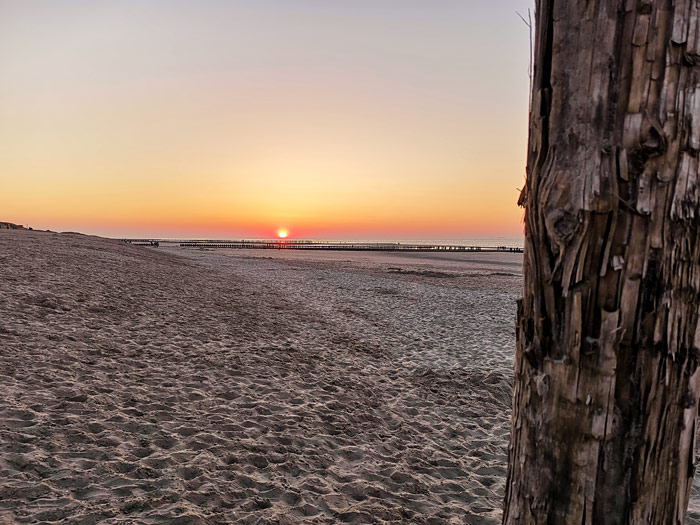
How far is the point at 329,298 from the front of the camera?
57.7 ft

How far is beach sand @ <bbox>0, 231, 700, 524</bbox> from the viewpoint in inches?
151

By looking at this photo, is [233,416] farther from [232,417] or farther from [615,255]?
[615,255]

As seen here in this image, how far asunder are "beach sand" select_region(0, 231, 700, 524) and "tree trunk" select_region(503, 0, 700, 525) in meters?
2.90

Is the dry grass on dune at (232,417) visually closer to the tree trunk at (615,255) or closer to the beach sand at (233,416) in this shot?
the beach sand at (233,416)

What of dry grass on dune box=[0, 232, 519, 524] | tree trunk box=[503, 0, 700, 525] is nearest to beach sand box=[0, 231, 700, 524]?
dry grass on dune box=[0, 232, 519, 524]

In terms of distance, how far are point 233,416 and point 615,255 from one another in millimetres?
5185

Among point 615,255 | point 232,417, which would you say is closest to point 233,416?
point 232,417

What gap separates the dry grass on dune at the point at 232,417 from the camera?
151 inches

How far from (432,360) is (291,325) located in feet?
13.9

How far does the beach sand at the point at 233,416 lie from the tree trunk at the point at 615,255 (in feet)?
9.53

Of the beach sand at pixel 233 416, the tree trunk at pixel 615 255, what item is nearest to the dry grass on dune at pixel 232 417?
the beach sand at pixel 233 416

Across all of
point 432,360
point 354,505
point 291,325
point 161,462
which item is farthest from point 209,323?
point 354,505

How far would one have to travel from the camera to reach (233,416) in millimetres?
5527

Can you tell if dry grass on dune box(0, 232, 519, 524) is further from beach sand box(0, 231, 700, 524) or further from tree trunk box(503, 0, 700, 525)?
tree trunk box(503, 0, 700, 525)
